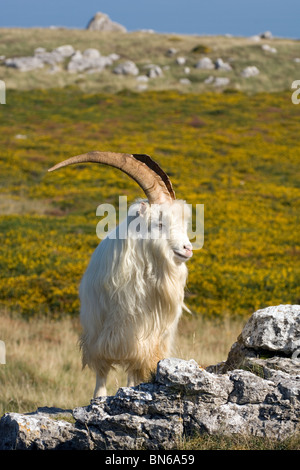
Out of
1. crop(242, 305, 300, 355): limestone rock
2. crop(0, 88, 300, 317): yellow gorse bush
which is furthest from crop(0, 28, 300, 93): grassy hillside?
crop(242, 305, 300, 355): limestone rock

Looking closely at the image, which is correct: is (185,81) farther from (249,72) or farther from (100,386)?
(100,386)

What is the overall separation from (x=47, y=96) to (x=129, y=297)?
4732 centimetres

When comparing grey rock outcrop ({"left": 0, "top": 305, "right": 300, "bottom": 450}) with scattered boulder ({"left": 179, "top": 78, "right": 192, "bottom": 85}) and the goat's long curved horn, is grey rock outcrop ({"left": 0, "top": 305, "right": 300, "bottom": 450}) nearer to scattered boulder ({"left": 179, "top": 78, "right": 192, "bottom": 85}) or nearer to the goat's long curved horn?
the goat's long curved horn

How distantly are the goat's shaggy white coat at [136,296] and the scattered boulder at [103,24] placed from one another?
4035 inches

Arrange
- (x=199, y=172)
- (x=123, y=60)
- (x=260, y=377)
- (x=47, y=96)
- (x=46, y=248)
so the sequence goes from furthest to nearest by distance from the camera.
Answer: (x=123, y=60), (x=47, y=96), (x=199, y=172), (x=46, y=248), (x=260, y=377)

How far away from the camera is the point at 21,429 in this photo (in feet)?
12.6

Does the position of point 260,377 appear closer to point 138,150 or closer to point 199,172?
point 199,172

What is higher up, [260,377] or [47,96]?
[47,96]

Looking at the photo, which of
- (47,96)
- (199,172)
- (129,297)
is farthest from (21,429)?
(47,96)

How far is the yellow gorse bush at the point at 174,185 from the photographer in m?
13.1

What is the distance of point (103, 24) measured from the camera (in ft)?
339

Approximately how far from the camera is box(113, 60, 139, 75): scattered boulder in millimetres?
64062

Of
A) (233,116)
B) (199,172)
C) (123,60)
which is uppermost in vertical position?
(123,60)

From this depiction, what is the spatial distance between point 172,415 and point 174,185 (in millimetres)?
22745
